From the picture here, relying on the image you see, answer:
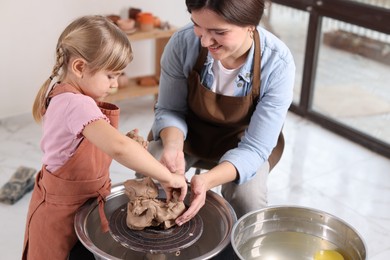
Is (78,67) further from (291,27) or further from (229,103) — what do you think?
(291,27)

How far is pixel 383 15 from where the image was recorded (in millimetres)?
2598

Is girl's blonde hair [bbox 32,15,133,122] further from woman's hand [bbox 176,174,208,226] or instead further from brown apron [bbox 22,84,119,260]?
woman's hand [bbox 176,174,208,226]

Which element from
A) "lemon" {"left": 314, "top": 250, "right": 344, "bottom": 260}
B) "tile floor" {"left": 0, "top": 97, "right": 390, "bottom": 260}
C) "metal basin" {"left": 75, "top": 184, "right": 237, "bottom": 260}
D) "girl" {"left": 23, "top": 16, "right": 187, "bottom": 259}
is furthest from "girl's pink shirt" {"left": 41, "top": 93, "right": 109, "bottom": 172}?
"tile floor" {"left": 0, "top": 97, "right": 390, "bottom": 260}

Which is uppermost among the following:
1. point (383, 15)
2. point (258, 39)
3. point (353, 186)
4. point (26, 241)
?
point (258, 39)

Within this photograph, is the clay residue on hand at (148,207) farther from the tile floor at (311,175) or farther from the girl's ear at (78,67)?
the tile floor at (311,175)

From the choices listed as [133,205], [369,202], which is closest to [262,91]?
[133,205]

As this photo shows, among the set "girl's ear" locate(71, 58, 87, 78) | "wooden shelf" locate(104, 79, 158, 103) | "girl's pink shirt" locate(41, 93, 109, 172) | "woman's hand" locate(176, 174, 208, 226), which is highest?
"girl's ear" locate(71, 58, 87, 78)

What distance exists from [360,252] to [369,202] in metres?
1.09

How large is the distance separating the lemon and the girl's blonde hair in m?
0.72

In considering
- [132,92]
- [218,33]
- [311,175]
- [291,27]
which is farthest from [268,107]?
[291,27]

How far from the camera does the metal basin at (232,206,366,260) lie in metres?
1.47

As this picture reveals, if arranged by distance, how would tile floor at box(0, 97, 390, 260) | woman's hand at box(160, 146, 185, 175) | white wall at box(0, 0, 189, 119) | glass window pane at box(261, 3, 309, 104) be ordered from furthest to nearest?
glass window pane at box(261, 3, 309, 104) → white wall at box(0, 0, 189, 119) → tile floor at box(0, 97, 390, 260) → woman's hand at box(160, 146, 185, 175)

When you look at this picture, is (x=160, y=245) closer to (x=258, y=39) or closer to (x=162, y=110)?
(x=162, y=110)

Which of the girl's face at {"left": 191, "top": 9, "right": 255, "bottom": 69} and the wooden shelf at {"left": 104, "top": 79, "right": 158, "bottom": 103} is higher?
the girl's face at {"left": 191, "top": 9, "right": 255, "bottom": 69}
